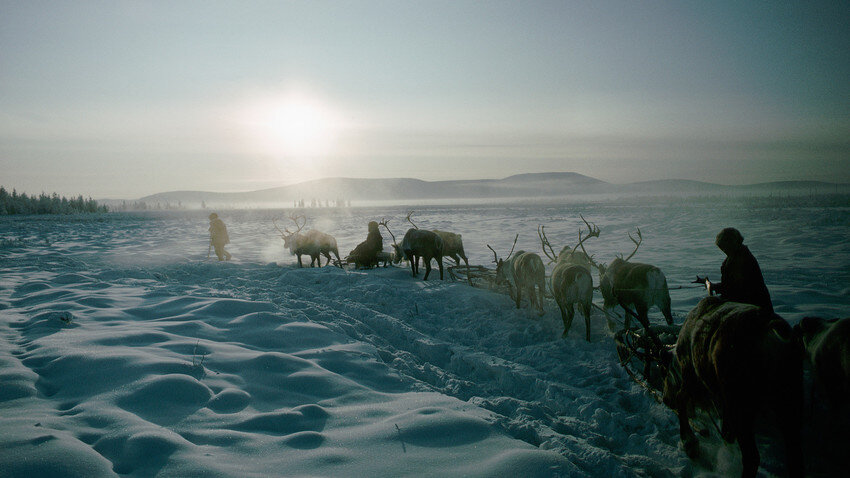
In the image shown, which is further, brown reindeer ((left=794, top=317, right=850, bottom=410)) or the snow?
the snow

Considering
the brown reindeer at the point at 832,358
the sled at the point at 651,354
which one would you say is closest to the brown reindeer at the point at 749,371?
the brown reindeer at the point at 832,358

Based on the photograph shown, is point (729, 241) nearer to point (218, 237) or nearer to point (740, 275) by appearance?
point (740, 275)

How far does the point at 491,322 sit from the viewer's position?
24.2 feet

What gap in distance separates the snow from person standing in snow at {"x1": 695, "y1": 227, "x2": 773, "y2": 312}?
1.56 meters

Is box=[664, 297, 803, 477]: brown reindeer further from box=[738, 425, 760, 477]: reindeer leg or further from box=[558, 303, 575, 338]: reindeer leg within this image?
box=[558, 303, 575, 338]: reindeer leg

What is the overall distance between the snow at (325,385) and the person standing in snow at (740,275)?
1561 mm

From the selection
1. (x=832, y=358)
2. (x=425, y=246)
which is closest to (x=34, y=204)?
(x=425, y=246)

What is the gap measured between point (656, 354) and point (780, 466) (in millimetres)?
1180

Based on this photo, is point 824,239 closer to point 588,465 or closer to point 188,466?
point 588,465

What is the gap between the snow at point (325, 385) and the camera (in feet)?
9.86

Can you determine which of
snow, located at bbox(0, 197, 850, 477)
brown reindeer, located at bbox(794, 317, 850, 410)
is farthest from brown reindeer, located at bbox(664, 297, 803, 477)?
snow, located at bbox(0, 197, 850, 477)

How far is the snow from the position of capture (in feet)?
9.86

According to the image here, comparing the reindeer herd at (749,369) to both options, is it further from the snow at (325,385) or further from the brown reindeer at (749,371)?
the snow at (325,385)

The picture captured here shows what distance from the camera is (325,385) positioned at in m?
4.43
